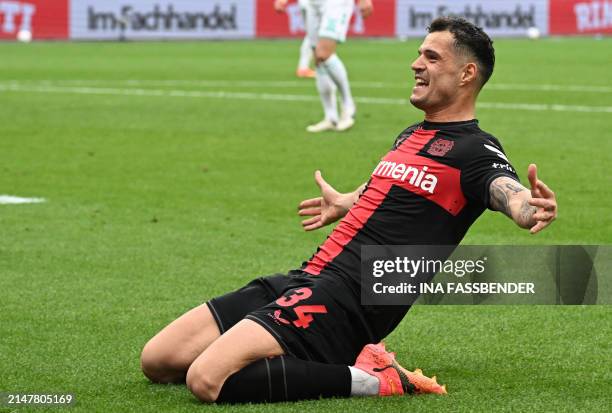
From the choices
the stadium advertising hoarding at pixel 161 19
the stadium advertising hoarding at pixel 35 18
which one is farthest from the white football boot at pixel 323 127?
the stadium advertising hoarding at pixel 161 19

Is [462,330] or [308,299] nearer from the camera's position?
[308,299]

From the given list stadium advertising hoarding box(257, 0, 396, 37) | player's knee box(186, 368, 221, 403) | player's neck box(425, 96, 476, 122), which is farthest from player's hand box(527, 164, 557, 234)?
stadium advertising hoarding box(257, 0, 396, 37)

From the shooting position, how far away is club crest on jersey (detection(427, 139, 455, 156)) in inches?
217

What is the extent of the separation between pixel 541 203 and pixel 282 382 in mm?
1351

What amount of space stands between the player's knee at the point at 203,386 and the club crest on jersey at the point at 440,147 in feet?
4.19

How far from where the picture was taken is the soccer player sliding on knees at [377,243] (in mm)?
5445

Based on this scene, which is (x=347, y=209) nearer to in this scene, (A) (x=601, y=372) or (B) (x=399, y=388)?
(B) (x=399, y=388)

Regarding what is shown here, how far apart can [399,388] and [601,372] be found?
0.97 metres

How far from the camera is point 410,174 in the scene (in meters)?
5.60

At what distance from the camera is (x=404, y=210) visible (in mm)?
5586

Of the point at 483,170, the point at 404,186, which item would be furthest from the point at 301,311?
the point at 483,170

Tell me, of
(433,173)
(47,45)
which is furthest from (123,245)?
(47,45)

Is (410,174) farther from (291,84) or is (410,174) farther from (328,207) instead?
(291,84)

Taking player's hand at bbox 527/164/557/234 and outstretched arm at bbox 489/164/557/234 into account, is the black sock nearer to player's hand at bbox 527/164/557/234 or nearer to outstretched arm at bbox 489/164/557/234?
outstretched arm at bbox 489/164/557/234
